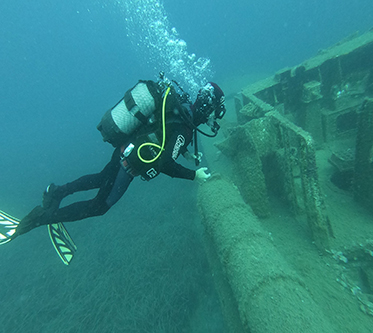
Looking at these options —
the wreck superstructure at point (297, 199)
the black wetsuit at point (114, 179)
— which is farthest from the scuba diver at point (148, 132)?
the wreck superstructure at point (297, 199)

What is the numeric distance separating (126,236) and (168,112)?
520cm

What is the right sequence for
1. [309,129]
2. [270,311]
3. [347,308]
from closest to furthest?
[270,311] → [347,308] → [309,129]

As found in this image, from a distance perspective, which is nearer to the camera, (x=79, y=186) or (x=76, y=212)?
(x=76, y=212)

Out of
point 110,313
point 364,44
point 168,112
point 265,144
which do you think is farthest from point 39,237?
point 364,44

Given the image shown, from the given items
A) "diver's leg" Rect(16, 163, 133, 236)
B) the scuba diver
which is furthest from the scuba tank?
"diver's leg" Rect(16, 163, 133, 236)

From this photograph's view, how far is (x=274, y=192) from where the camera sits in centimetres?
425

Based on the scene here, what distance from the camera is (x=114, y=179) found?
3.81m

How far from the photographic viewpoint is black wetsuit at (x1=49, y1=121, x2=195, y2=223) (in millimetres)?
3078

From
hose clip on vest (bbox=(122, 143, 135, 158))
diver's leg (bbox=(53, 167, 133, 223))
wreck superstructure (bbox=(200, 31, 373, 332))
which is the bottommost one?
wreck superstructure (bbox=(200, 31, 373, 332))

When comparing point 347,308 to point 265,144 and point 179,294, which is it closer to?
point 265,144

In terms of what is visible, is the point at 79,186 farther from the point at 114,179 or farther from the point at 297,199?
the point at 297,199

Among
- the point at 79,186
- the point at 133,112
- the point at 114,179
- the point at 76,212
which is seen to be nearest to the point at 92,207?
the point at 76,212

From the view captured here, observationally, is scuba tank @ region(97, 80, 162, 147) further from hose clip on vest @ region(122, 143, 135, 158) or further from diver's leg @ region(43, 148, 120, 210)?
diver's leg @ region(43, 148, 120, 210)

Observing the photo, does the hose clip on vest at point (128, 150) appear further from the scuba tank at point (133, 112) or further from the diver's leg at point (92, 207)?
the diver's leg at point (92, 207)
